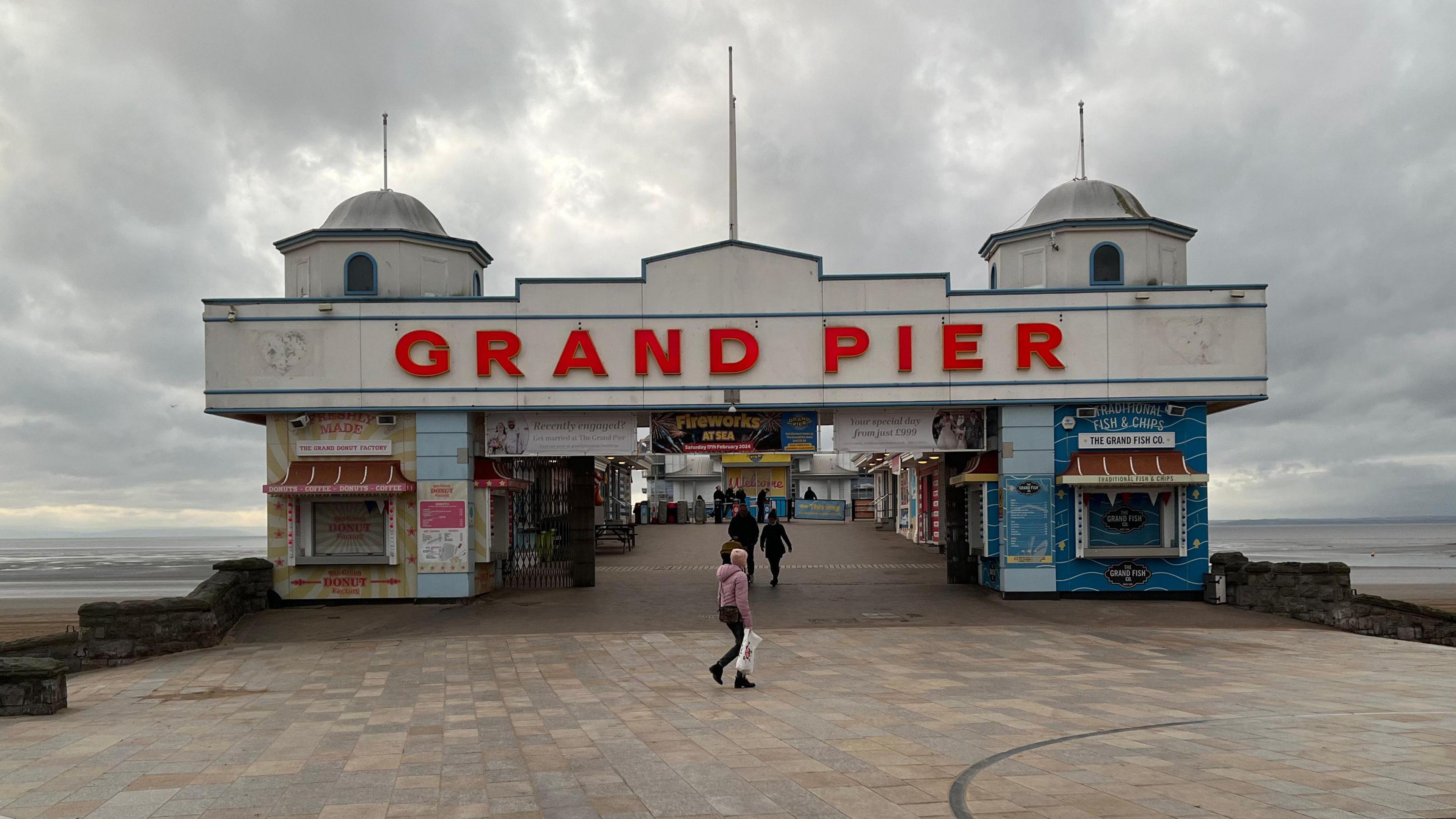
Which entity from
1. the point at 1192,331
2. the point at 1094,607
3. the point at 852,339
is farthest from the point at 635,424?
the point at 1192,331

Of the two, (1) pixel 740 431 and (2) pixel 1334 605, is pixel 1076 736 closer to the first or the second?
(2) pixel 1334 605

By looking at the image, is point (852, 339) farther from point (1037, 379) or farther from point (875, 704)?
point (875, 704)

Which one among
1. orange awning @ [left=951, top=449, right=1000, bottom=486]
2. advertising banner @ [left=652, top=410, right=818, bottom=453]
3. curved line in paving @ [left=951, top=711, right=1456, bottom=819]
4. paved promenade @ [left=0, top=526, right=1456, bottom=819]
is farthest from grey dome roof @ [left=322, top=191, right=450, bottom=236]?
curved line in paving @ [left=951, top=711, right=1456, bottom=819]

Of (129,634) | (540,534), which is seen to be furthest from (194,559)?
(129,634)

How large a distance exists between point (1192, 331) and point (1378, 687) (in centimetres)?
1020

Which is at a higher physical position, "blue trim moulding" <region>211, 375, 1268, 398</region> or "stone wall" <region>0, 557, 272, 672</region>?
"blue trim moulding" <region>211, 375, 1268, 398</region>

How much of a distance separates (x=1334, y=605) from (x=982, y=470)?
661 centimetres

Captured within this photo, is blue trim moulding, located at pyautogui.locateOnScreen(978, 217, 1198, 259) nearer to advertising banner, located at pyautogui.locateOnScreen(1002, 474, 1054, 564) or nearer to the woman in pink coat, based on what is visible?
advertising banner, located at pyautogui.locateOnScreen(1002, 474, 1054, 564)

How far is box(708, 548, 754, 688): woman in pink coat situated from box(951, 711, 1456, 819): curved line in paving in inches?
159

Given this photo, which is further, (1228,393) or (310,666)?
(1228,393)

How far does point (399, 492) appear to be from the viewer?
20922 mm

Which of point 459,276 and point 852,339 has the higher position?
point 459,276

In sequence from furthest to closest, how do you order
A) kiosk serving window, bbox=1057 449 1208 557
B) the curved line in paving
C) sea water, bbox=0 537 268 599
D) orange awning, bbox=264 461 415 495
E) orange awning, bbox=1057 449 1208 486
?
sea water, bbox=0 537 268 599
kiosk serving window, bbox=1057 449 1208 557
orange awning, bbox=264 461 415 495
orange awning, bbox=1057 449 1208 486
the curved line in paving

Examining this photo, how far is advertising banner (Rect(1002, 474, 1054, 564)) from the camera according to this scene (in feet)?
69.4
